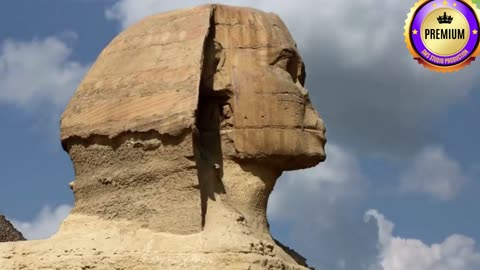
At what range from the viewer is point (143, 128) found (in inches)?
459

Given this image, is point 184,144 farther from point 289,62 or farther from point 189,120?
point 289,62

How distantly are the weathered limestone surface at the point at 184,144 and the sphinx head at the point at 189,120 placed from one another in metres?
0.01

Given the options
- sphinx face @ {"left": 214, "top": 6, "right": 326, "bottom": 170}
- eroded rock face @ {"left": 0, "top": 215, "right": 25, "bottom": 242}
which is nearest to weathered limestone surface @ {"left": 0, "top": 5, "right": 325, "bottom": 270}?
sphinx face @ {"left": 214, "top": 6, "right": 326, "bottom": 170}

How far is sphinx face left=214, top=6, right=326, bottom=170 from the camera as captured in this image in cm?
1203

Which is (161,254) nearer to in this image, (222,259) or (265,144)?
(222,259)

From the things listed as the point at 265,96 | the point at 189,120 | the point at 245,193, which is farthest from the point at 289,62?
the point at 189,120

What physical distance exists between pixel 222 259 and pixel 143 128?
69.4 inches

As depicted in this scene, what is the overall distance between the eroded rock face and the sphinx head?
7.11 m

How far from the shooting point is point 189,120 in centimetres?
1126

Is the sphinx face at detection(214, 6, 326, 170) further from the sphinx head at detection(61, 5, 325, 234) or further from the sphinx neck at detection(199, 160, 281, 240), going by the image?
the sphinx neck at detection(199, 160, 281, 240)

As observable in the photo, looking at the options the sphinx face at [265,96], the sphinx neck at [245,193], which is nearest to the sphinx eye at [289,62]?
the sphinx face at [265,96]

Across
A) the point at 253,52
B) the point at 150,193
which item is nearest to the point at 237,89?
the point at 253,52

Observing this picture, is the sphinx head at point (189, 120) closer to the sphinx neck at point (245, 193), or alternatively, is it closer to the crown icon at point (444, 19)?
the sphinx neck at point (245, 193)

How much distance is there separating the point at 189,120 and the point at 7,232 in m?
9.01
